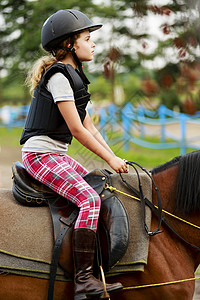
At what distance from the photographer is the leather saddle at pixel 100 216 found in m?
2.65

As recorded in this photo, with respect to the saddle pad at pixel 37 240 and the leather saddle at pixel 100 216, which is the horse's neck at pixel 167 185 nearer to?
the saddle pad at pixel 37 240

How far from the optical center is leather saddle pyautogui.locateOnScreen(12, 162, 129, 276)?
265 centimetres

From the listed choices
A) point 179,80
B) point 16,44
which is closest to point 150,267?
point 179,80

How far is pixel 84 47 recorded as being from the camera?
290 centimetres

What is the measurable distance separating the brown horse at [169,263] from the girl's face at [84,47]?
105cm

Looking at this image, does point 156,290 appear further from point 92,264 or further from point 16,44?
point 16,44

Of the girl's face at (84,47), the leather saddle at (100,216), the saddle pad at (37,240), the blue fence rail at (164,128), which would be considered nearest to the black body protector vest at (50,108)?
the girl's face at (84,47)

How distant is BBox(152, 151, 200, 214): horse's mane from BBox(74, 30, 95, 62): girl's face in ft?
3.44

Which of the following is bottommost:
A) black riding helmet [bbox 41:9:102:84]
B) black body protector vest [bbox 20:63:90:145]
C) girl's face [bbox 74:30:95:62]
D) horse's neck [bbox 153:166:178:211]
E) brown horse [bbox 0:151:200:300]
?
brown horse [bbox 0:151:200:300]

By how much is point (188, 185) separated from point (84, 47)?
1242 mm

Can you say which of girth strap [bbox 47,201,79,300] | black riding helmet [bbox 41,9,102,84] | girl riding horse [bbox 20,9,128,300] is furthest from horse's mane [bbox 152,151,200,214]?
black riding helmet [bbox 41,9,102,84]

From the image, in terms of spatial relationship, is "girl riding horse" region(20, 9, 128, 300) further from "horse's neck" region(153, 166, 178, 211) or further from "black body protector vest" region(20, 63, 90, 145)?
"horse's neck" region(153, 166, 178, 211)

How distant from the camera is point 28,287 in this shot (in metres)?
2.66

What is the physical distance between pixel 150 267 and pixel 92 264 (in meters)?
0.40
